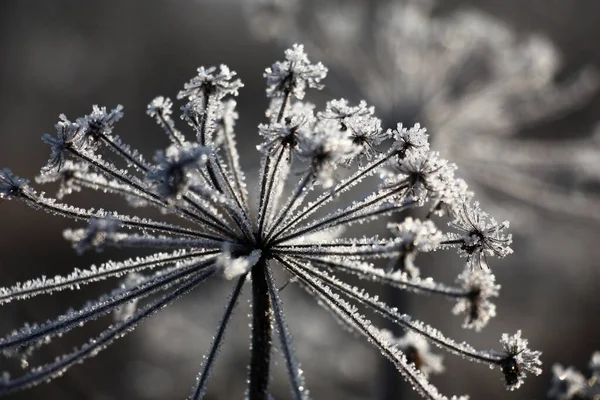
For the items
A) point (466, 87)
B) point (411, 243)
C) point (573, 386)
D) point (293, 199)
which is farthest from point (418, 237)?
point (466, 87)

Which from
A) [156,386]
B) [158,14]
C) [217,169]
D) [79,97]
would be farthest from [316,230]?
[158,14]

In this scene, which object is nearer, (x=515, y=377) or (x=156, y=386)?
(x=515, y=377)

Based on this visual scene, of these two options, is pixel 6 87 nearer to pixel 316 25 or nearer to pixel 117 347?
pixel 117 347

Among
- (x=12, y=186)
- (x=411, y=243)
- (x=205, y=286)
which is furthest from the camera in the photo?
(x=205, y=286)

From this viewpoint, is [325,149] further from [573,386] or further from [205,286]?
[205,286]

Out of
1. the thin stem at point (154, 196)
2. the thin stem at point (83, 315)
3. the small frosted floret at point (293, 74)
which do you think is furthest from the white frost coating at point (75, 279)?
the small frosted floret at point (293, 74)

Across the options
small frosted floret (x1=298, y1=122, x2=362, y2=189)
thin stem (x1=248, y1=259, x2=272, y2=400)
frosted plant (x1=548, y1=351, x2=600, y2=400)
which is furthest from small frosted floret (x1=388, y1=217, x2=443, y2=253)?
frosted plant (x1=548, y1=351, x2=600, y2=400)

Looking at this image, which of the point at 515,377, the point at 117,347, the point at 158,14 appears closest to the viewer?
the point at 515,377
